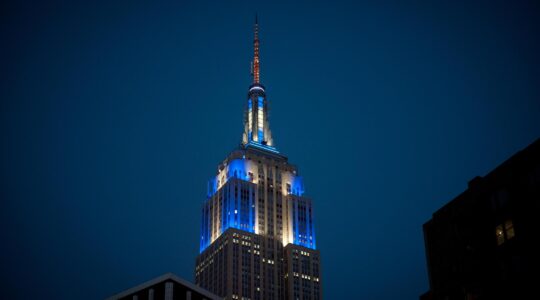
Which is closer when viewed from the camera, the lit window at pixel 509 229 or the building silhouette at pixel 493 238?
the building silhouette at pixel 493 238

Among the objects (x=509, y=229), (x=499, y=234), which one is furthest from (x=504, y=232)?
(x=499, y=234)

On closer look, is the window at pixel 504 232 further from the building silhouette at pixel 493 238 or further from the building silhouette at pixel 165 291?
the building silhouette at pixel 165 291

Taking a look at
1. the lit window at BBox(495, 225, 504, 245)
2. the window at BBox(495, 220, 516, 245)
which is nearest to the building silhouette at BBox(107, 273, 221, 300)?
the lit window at BBox(495, 225, 504, 245)

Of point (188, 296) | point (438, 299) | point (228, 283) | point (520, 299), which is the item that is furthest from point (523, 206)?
point (228, 283)

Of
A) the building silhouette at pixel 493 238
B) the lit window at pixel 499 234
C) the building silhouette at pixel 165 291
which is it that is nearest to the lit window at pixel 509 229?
the building silhouette at pixel 493 238

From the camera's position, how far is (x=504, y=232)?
63.4 m

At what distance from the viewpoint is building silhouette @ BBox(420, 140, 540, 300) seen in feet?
198

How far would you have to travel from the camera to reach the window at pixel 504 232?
6259 centimetres

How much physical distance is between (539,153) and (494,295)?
12.6m

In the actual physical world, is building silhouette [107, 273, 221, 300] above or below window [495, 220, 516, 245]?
above

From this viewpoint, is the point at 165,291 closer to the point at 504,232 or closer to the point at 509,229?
the point at 504,232

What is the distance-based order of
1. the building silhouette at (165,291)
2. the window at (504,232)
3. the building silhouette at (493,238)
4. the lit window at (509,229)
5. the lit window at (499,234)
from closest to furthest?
the building silhouette at (493,238) → the lit window at (509,229) → the window at (504,232) → the lit window at (499,234) → the building silhouette at (165,291)

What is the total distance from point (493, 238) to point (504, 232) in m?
1.62

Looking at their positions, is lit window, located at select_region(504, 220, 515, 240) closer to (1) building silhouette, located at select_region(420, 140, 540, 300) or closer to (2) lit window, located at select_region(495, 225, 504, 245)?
(1) building silhouette, located at select_region(420, 140, 540, 300)
